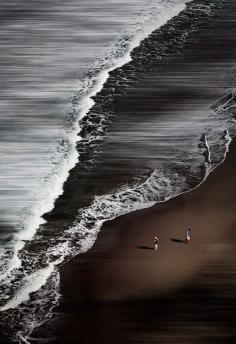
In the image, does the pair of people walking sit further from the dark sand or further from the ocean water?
the ocean water

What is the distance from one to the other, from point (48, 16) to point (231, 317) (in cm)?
2807

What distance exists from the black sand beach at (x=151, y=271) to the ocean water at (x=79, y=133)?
319 mm

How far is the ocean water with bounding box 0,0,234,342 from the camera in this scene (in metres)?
22.4

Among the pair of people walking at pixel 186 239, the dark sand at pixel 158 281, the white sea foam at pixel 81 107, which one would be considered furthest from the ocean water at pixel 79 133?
the pair of people walking at pixel 186 239

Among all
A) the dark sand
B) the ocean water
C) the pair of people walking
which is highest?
the ocean water

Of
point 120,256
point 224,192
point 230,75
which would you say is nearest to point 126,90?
point 230,75

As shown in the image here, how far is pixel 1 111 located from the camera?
104ft

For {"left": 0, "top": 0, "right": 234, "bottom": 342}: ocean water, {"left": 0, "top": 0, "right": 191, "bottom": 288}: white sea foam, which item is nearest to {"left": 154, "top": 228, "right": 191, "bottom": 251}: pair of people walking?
{"left": 0, "top": 0, "right": 234, "bottom": 342}: ocean water

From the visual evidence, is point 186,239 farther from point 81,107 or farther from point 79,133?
point 81,107

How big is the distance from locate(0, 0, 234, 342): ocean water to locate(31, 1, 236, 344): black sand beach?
0.32m

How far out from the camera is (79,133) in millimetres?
29516

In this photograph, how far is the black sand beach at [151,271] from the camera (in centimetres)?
1917

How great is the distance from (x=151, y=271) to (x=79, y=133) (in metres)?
9.50

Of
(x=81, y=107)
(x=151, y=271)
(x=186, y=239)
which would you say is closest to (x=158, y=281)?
(x=151, y=271)
